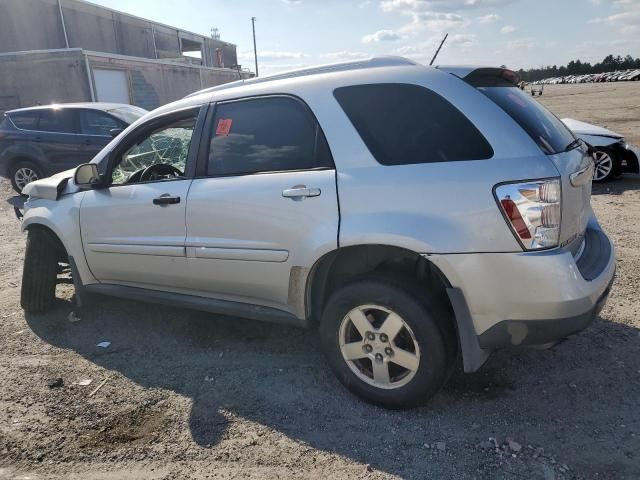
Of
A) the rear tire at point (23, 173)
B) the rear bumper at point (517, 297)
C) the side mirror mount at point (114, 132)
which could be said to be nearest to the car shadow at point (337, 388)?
the rear bumper at point (517, 297)

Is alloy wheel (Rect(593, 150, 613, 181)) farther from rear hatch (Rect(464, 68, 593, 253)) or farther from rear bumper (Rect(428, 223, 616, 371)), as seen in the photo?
rear bumper (Rect(428, 223, 616, 371))

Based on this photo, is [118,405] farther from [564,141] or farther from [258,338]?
[564,141]

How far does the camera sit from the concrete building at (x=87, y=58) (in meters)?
19.6

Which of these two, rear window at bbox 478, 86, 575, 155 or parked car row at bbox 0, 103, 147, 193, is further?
parked car row at bbox 0, 103, 147, 193

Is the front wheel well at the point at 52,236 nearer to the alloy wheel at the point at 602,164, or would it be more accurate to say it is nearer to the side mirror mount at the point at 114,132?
the side mirror mount at the point at 114,132

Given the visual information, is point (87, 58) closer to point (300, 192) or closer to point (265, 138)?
point (265, 138)

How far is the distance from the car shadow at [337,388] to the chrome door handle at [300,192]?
1234 mm

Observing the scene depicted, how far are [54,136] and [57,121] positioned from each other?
11.7 inches

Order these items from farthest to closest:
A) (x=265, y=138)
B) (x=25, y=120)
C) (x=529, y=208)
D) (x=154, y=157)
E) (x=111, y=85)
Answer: (x=111, y=85), (x=25, y=120), (x=154, y=157), (x=265, y=138), (x=529, y=208)

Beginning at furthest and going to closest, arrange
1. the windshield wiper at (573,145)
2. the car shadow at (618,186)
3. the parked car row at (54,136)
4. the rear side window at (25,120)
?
the rear side window at (25,120), the parked car row at (54,136), the car shadow at (618,186), the windshield wiper at (573,145)

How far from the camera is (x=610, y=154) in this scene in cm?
802

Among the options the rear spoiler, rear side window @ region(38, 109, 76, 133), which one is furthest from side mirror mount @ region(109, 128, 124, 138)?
the rear spoiler

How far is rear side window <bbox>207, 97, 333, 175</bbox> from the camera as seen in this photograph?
287 cm

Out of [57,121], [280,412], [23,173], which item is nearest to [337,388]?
[280,412]
